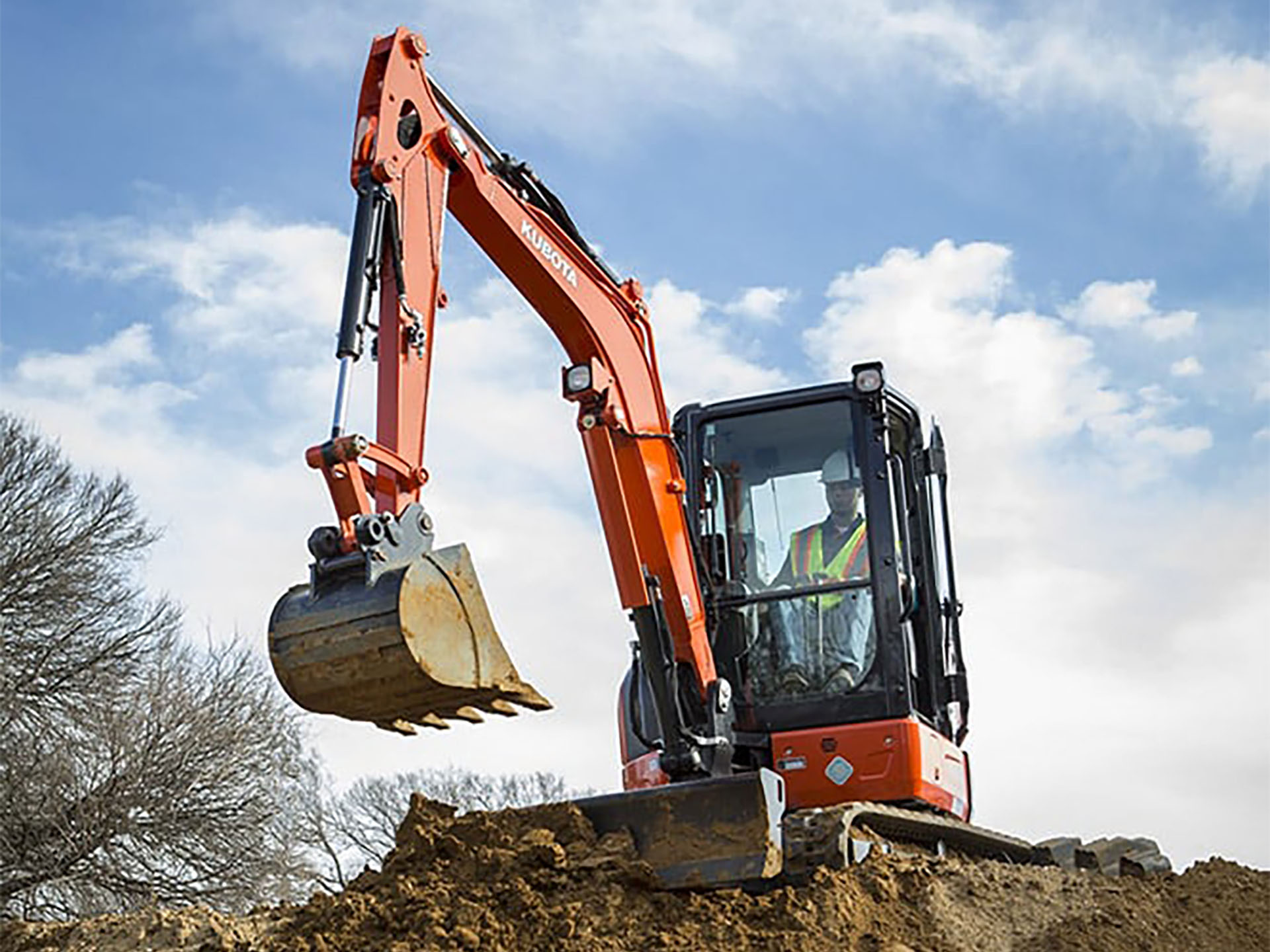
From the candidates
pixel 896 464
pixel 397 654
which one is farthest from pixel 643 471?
pixel 397 654

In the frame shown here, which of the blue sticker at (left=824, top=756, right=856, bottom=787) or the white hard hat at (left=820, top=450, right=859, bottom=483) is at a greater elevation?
the white hard hat at (left=820, top=450, right=859, bottom=483)

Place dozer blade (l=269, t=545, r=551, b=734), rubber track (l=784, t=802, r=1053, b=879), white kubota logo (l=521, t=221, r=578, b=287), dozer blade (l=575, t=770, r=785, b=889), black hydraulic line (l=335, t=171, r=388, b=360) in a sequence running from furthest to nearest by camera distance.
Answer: white kubota logo (l=521, t=221, r=578, b=287) → rubber track (l=784, t=802, r=1053, b=879) → dozer blade (l=575, t=770, r=785, b=889) → black hydraulic line (l=335, t=171, r=388, b=360) → dozer blade (l=269, t=545, r=551, b=734)

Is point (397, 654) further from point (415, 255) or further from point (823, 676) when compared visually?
point (823, 676)

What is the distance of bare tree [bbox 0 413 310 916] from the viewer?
20109 millimetres

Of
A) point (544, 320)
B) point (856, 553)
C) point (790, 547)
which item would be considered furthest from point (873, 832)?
point (544, 320)

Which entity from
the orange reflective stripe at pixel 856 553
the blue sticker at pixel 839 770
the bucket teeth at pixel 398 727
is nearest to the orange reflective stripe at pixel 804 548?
the orange reflective stripe at pixel 856 553

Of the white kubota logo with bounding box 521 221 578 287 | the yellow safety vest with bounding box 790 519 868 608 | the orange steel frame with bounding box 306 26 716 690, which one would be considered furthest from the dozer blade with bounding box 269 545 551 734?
the yellow safety vest with bounding box 790 519 868 608

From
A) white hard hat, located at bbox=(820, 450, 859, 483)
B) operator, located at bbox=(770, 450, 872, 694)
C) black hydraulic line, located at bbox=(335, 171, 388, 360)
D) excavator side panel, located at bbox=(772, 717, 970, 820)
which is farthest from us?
white hard hat, located at bbox=(820, 450, 859, 483)

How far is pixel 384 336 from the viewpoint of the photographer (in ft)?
19.4

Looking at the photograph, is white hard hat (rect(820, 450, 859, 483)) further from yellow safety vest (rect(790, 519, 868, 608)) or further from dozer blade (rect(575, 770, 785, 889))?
dozer blade (rect(575, 770, 785, 889))

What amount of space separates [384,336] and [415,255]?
43 centimetres

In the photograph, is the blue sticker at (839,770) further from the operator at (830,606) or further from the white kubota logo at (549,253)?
the white kubota logo at (549,253)

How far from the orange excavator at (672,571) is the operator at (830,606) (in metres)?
0.01

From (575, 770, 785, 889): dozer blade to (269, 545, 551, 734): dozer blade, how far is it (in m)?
1.14
